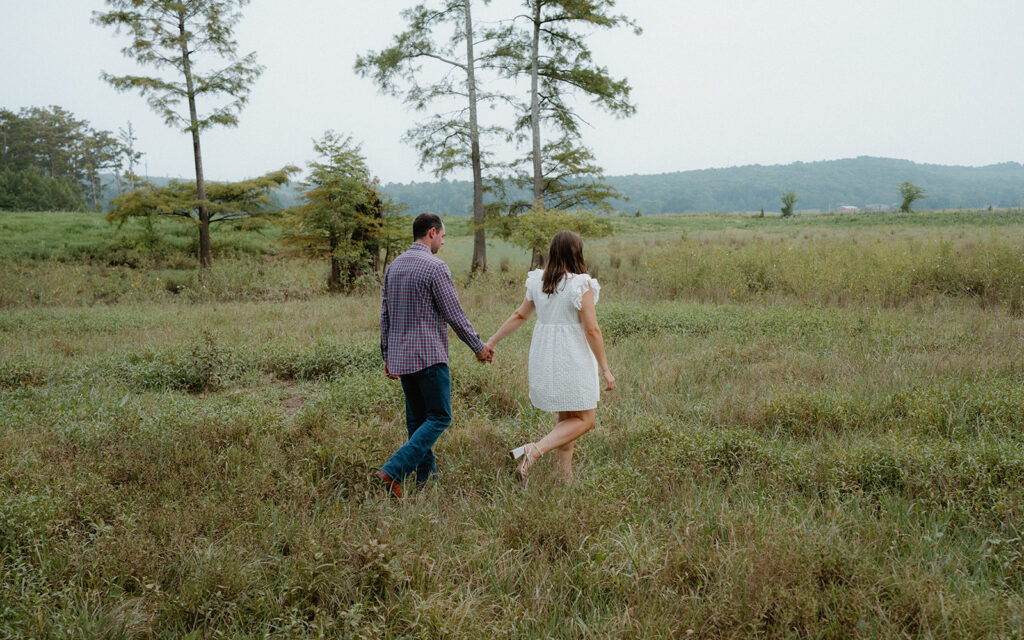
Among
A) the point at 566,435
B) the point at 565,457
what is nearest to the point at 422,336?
the point at 566,435

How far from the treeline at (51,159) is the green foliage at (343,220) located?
149 ft

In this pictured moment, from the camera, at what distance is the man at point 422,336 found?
4.49m

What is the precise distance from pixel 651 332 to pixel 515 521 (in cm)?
701

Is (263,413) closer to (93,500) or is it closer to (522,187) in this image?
(93,500)

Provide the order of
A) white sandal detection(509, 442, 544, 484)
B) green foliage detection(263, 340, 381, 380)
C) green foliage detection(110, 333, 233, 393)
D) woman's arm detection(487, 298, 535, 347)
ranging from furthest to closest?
green foliage detection(263, 340, 381, 380) → green foliage detection(110, 333, 233, 393) → woman's arm detection(487, 298, 535, 347) → white sandal detection(509, 442, 544, 484)

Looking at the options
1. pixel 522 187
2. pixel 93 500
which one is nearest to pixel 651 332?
pixel 93 500

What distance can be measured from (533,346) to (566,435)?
75 centimetres

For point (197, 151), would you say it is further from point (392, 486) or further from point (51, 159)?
point (51, 159)

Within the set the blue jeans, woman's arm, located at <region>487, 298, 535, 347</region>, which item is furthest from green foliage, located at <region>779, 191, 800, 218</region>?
the blue jeans

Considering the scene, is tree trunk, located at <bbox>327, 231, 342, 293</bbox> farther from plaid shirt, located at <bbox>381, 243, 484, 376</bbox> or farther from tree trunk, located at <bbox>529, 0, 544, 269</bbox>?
plaid shirt, located at <bbox>381, 243, 484, 376</bbox>

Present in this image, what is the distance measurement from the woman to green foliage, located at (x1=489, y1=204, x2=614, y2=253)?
12.0 meters

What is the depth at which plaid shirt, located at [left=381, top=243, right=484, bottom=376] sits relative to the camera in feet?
14.8

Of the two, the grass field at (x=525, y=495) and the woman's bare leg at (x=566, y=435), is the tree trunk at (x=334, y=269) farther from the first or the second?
the woman's bare leg at (x=566, y=435)

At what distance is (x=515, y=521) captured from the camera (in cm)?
388
